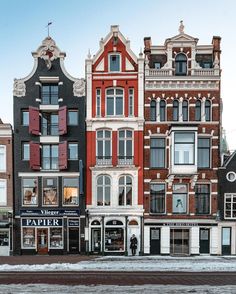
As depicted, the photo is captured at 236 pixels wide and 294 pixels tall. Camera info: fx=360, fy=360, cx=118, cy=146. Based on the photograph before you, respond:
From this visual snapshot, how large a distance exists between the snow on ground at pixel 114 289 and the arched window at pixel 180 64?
22.0m

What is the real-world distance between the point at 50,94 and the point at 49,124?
2.87 m

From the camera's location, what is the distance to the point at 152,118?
33.4m

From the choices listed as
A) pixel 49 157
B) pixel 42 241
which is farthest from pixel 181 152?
pixel 42 241

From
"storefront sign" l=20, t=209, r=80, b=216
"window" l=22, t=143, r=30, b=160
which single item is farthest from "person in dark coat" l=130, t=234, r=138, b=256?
"window" l=22, t=143, r=30, b=160

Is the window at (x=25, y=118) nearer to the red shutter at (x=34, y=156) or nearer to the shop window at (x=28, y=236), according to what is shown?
the red shutter at (x=34, y=156)

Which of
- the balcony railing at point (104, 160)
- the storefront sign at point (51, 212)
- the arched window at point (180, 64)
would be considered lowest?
the storefront sign at point (51, 212)

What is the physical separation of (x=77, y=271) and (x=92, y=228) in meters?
11.4

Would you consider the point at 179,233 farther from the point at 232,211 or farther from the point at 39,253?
the point at 39,253

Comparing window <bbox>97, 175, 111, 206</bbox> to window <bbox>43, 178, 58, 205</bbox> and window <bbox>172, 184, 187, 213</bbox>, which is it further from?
window <bbox>172, 184, 187, 213</bbox>

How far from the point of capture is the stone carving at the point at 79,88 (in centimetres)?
3366

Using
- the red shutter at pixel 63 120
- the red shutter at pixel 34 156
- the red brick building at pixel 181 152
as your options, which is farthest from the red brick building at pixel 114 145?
the red shutter at pixel 34 156

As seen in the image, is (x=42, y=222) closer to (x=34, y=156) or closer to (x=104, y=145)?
(x=34, y=156)

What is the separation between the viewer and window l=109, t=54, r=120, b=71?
3384 cm

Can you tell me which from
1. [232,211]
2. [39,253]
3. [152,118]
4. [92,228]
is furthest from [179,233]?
[39,253]
